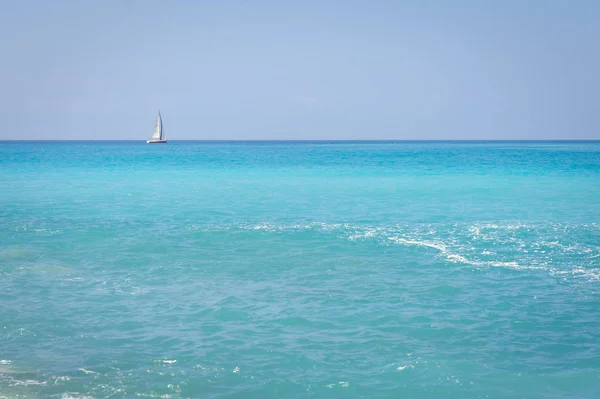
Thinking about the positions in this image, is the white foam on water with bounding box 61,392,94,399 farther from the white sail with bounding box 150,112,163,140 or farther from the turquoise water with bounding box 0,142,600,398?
the white sail with bounding box 150,112,163,140

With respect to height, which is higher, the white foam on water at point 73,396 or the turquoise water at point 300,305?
the turquoise water at point 300,305

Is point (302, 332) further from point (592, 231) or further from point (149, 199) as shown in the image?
point (149, 199)

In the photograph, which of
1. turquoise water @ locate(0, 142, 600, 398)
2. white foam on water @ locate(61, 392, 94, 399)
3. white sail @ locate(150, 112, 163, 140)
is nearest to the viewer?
white foam on water @ locate(61, 392, 94, 399)

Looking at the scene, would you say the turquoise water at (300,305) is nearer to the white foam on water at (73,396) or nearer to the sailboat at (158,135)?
the white foam on water at (73,396)

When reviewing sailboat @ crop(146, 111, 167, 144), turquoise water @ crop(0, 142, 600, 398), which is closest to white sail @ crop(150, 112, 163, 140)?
sailboat @ crop(146, 111, 167, 144)

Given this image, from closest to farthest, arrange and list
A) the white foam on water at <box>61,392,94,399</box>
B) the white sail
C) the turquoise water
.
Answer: the white foam on water at <box>61,392,94,399</box> → the turquoise water → the white sail

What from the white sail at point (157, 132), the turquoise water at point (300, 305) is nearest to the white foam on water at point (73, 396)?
the turquoise water at point (300, 305)

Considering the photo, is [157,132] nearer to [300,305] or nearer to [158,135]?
[158,135]

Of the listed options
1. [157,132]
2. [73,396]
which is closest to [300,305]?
[73,396]

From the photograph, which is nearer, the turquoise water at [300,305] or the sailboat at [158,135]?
the turquoise water at [300,305]

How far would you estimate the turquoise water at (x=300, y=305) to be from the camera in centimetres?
1027

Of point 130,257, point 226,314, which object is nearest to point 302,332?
point 226,314

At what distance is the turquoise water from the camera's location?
10.3m

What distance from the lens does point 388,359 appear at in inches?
436
